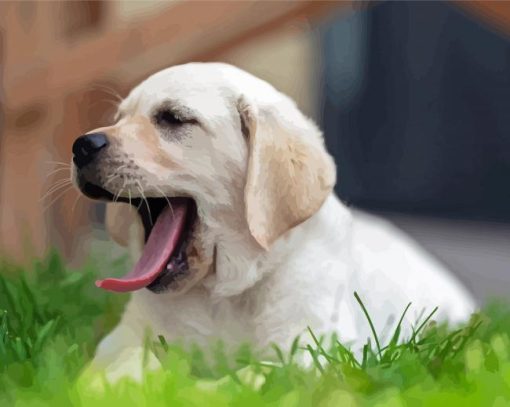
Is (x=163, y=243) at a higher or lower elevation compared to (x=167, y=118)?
lower

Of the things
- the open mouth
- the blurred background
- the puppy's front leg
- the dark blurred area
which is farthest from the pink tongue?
the dark blurred area

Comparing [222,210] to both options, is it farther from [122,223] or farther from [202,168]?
[122,223]

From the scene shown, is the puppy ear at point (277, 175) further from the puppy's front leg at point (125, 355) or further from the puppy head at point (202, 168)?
the puppy's front leg at point (125, 355)

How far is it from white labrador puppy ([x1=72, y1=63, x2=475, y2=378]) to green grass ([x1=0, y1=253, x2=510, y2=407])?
101mm

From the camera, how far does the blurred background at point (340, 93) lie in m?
2.89

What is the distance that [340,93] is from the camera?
5660 mm

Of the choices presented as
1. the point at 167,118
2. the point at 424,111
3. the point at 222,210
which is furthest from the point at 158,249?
the point at 424,111

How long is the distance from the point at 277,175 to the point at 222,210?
14cm

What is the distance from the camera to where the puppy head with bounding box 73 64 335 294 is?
6.50 feet

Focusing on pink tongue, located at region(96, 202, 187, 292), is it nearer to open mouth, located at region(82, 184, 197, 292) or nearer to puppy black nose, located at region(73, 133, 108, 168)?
open mouth, located at region(82, 184, 197, 292)

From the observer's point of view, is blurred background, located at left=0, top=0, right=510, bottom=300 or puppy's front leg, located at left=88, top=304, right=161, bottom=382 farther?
blurred background, located at left=0, top=0, right=510, bottom=300

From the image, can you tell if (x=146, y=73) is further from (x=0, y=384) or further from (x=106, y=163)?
(x=0, y=384)

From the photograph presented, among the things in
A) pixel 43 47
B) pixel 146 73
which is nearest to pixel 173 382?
pixel 146 73

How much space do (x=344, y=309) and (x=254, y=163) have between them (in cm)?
38
